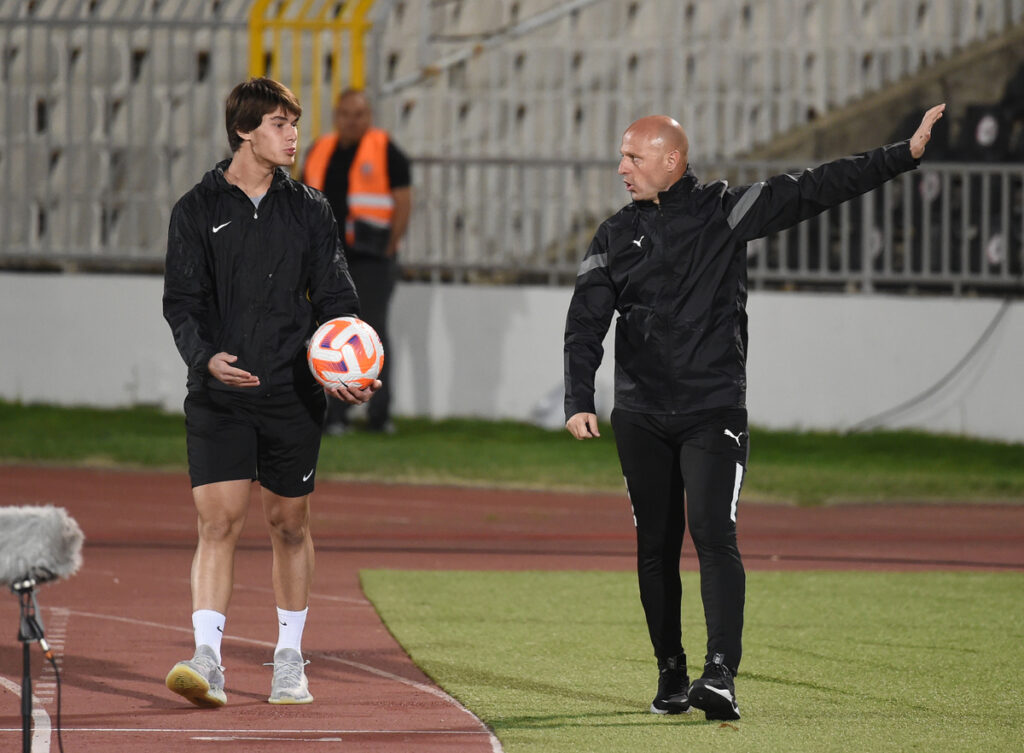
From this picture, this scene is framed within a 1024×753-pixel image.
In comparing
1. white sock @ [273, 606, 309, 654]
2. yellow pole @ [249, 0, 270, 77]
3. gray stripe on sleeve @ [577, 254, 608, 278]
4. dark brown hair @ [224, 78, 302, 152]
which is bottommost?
white sock @ [273, 606, 309, 654]

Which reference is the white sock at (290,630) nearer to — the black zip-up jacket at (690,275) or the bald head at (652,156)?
the black zip-up jacket at (690,275)

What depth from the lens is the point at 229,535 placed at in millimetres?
6992

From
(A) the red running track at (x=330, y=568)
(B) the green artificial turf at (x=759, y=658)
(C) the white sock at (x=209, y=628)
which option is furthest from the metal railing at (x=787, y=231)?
(C) the white sock at (x=209, y=628)

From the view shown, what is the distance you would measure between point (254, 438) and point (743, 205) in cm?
189

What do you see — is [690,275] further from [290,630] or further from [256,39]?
[256,39]

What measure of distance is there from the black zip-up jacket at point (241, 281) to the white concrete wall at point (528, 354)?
10.2 m

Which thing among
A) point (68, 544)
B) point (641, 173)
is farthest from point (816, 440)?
point (68, 544)

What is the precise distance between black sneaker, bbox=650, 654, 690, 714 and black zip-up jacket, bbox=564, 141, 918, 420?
0.89 metres

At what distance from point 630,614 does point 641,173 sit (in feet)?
10.2

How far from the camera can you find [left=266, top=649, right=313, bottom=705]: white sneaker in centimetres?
707

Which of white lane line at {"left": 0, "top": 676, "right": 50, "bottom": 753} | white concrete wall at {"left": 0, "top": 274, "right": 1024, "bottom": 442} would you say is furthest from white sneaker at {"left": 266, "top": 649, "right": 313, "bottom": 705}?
white concrete wall at {"left": 0, "top": 274, "right": 1024, "bottom": 442}

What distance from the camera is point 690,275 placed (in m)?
6.83

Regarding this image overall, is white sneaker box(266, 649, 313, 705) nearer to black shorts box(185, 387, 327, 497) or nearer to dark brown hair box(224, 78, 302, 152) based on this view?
black shorts box(185, 387, 327, 497)

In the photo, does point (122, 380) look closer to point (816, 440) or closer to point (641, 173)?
point (816, 440)
